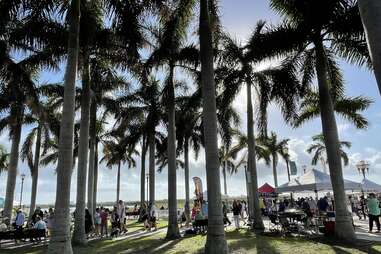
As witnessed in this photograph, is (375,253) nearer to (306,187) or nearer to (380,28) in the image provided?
(380,28)

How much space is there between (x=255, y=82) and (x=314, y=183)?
6.80 metres

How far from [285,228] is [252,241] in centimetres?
367

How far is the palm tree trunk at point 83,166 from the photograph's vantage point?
15.8m

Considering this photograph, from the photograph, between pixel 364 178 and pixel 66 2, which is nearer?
pixel 66 2

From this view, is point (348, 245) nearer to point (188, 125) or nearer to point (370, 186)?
point (188, 125)

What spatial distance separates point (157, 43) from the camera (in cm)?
1777

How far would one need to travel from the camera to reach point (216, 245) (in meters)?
10.6

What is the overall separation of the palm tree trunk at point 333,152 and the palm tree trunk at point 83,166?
9.81 m

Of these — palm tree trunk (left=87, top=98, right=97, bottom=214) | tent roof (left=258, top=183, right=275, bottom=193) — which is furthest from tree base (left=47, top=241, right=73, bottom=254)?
tent roof (left=258, top=183, right=275, bottom=193)

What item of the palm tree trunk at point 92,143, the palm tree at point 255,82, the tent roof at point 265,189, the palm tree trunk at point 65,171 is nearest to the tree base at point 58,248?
the palm tree trunk at point 65,171

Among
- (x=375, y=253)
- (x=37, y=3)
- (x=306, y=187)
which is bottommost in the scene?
(x=375, y=253)

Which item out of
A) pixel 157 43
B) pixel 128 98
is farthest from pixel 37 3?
pixel 128 98

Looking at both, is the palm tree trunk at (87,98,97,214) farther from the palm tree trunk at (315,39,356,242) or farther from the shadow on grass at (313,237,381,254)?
the shadow on grass at (313,237,381,254)

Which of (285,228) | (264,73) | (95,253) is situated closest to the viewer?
(95,253)
